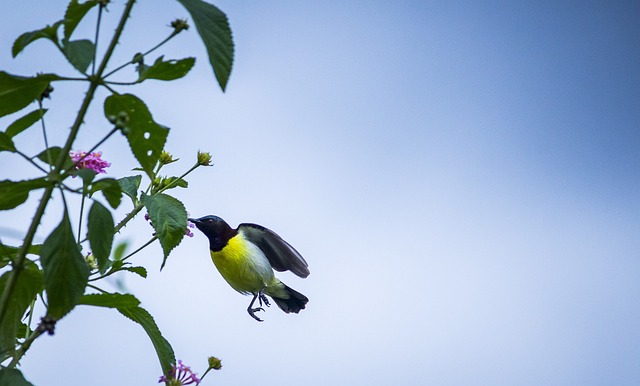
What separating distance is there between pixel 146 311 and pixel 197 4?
0.94 meters

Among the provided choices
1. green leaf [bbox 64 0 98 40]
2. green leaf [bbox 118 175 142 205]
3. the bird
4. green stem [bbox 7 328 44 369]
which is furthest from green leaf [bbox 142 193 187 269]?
the bird

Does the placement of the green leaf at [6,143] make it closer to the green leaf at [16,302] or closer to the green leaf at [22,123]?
the green leaf at [22,123]

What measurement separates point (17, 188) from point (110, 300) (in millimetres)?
495

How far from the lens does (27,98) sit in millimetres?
1709

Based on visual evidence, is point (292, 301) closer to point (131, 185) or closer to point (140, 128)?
point (131, 185)

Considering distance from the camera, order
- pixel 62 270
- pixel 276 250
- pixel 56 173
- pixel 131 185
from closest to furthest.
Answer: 1. pixel 56 173
2. pixel 62 270
3. pixel 131 185
4. pixel 276 250

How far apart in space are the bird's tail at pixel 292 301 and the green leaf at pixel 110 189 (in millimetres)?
4177

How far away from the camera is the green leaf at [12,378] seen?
A: 65.7 inches

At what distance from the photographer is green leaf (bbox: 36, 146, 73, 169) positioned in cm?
160

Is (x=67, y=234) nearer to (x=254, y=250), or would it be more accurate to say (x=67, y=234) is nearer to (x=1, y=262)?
(x=1, y=262)

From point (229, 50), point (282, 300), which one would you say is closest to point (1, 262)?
point (229, 50)

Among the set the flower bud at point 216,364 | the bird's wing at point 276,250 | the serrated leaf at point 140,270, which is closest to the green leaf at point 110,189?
the serrated leaf at point 140,270

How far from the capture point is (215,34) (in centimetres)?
155

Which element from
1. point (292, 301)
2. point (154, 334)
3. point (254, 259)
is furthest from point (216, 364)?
point (292, 301)
